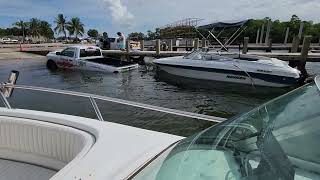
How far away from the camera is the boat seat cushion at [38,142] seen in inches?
133

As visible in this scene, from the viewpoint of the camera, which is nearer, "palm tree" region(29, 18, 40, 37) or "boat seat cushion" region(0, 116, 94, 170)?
"boat seat cushion" region(0, 116, 94, 170)

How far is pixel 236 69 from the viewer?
17094 mm

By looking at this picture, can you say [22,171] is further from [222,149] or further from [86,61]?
[86,61]

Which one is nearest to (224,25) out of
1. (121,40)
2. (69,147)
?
(121,40)

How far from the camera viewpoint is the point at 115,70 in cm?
2050

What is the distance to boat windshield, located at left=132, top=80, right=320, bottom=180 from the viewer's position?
5.24 ft

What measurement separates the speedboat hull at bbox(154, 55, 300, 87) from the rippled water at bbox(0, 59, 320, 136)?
337mm

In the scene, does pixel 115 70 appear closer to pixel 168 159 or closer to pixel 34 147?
pixel 34 147

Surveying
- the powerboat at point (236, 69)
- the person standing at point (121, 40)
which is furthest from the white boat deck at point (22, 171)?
the person standing at point (121, 40)

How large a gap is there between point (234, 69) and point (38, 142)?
14.3 meters

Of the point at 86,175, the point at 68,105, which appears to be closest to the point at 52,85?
the point at 68,105

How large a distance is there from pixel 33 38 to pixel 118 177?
127205mm

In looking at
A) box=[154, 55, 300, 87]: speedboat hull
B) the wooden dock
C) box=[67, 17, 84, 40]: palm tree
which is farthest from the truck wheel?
box=[67, 17, 84, 40]: palm tree

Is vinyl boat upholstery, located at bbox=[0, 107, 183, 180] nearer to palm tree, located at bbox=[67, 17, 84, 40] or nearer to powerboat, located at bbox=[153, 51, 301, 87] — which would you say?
powerboat, located at bbox=[153, 51, 301, 87]
